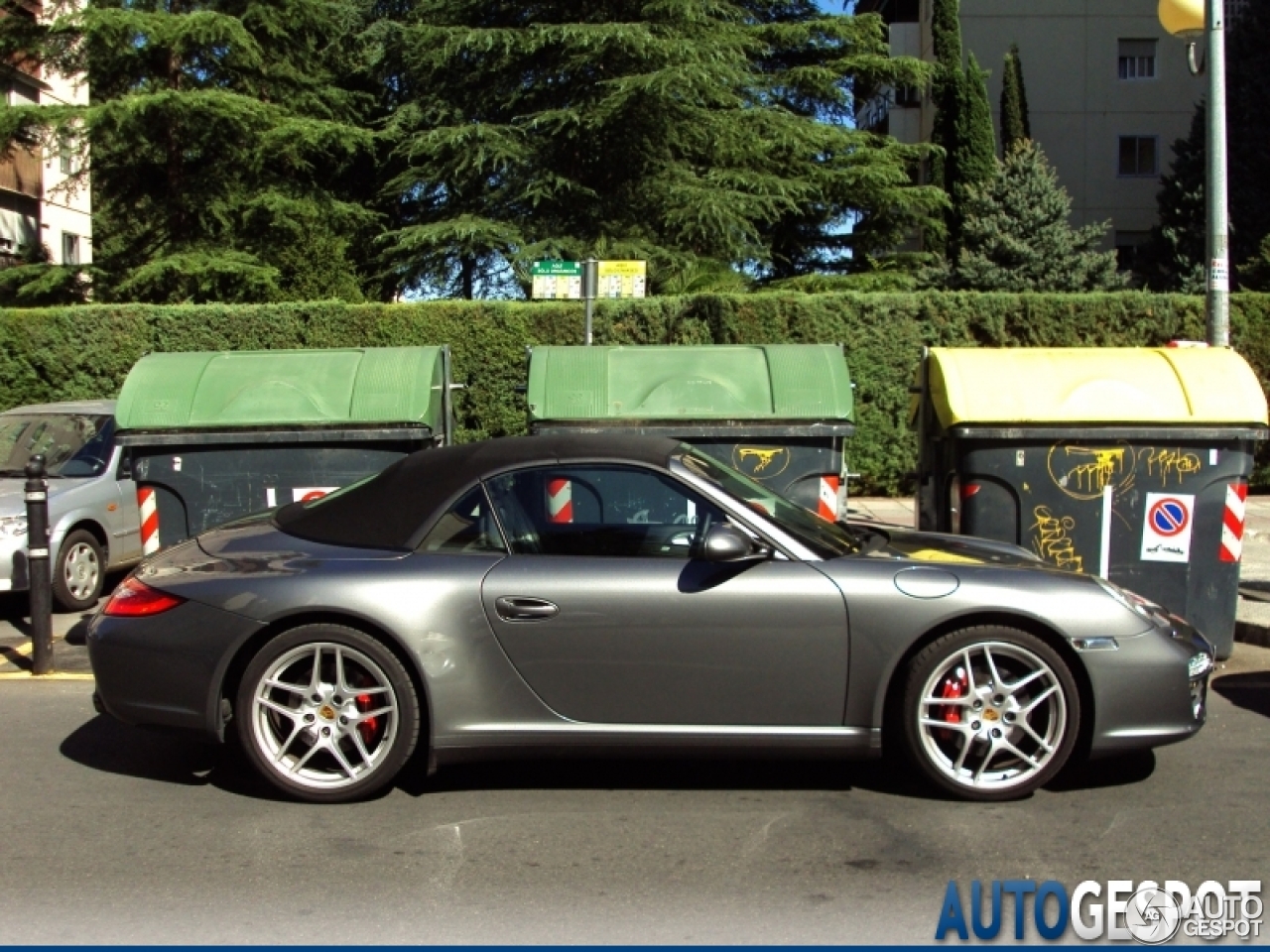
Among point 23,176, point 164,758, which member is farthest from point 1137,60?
point 164,758

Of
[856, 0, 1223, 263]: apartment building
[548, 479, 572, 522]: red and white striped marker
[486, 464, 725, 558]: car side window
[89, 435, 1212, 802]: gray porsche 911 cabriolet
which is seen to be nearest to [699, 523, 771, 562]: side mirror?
[89, 435, 1212, 802]: gray porsche 911 cabriolet

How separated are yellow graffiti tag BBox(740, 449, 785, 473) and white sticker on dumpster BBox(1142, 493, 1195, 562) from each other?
2.17 m

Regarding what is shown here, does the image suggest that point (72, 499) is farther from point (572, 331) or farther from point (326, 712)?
point (572, 331)

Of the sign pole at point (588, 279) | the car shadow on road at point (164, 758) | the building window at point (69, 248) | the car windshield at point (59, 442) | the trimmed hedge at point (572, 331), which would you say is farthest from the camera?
the building window at point (69, 248)

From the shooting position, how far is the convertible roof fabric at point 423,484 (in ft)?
17.0

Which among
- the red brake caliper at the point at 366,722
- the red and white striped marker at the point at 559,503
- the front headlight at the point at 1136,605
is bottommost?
the red brake caliper at the point at 366,722

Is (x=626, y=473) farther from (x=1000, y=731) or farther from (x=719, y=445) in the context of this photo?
(x=719, y=445)

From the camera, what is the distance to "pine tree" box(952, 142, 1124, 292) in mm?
24797

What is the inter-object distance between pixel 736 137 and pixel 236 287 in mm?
9522

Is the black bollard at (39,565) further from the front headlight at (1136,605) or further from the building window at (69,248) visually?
the building window at (69,248)

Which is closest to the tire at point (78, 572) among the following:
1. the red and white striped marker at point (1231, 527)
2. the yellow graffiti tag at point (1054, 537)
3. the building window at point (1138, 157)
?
the yellow graffiti tag at point (1054, 537)

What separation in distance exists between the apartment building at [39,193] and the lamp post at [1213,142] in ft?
65.2

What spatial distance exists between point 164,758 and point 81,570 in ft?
14.5

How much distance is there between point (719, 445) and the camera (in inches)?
314
